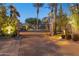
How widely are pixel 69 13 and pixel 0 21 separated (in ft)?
1.96

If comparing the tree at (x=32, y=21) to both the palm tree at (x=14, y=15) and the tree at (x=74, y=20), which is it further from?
the tree at (x=74, y=20)

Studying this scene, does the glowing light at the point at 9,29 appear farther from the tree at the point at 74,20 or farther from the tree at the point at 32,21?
the tree at the point at 74,20

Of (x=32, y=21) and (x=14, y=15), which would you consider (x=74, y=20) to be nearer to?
(x=32, y=21)

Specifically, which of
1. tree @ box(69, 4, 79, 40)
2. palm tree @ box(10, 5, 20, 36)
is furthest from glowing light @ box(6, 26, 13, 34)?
tree @ box(69, 4, 79, 40)

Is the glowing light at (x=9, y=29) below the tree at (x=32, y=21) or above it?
below

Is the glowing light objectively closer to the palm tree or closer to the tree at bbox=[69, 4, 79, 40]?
the palm tree

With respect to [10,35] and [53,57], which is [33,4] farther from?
[53,57]

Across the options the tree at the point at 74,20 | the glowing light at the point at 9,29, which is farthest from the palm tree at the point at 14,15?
the tree at the point at 74,20

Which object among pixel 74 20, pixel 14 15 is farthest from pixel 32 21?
pixel 74 20

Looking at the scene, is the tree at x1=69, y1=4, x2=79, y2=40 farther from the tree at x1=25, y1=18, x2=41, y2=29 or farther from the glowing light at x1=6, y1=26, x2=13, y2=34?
the glowing light at x1=6, y1=26, x2=13, y2=34

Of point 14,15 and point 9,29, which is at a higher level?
point 14,15

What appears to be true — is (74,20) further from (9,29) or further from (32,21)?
(9,29)

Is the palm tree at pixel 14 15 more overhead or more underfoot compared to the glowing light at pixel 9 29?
more overhead

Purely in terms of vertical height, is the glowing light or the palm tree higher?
the palm tree
